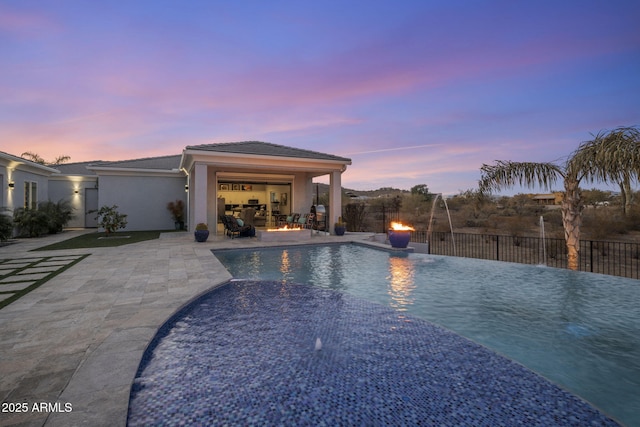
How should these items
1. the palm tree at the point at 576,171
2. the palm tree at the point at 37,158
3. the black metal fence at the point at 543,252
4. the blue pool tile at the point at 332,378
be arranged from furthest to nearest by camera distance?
1. the palm tree at the point at 37,158
2. the black metal fence at the point at 543,252
3. the palm tree at the point at 576,171
4. the blue pool tile at the point at 332,378

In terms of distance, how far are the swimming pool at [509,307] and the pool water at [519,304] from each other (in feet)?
0.05

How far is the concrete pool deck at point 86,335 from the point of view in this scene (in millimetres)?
2301

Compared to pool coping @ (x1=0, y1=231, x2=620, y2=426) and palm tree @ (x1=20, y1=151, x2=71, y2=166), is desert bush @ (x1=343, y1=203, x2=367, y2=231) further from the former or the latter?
palm tree @ (x1=20, y1=151, x2=71, y2=166)

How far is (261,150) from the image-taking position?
564 inches

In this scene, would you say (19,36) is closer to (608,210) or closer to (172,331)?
(172,331)

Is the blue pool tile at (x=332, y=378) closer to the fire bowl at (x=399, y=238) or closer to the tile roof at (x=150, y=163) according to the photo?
the fire bowl at (x=399, y=238)

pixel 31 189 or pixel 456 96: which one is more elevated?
pixel 456 96

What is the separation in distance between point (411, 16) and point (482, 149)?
1088cm

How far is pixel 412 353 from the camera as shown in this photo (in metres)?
3.75

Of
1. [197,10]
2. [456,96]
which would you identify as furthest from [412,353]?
[456,96]

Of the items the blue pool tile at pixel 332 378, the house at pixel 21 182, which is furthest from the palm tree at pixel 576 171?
the house at pixel 21 182

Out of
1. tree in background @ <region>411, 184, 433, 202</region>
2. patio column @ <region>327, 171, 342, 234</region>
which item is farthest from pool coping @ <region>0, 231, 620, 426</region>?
tree in background @ <region>411, 184, 433, 202</region>

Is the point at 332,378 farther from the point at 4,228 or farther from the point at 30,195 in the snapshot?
the point at 30,195

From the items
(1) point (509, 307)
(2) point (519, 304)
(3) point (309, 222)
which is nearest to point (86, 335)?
(1) point (509, 307)
